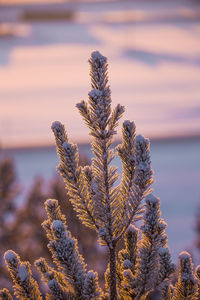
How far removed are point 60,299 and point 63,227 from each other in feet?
1.76

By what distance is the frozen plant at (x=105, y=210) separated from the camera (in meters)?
2.13

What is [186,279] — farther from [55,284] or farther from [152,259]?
[55,284]

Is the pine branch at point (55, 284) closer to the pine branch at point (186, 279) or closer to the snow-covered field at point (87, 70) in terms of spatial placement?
the pine branch at point (186, 279)

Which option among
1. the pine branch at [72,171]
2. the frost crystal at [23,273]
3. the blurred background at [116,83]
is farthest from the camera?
the blurred background at [116,83]

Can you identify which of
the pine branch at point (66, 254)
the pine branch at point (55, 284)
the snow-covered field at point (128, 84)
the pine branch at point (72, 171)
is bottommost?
the pine branch at point (55, 284)

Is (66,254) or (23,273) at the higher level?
(66,254)

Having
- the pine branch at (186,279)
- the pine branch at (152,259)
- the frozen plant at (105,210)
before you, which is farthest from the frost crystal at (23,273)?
the pine branch at (186,279)

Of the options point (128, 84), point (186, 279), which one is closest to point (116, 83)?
point (128, 84)

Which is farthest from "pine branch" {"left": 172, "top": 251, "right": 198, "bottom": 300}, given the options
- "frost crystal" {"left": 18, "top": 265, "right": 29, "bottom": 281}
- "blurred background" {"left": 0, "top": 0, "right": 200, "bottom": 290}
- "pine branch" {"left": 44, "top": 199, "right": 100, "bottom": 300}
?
"blurred background" {"left": 0, "top": 0, "right": 200, "bottom": 290}

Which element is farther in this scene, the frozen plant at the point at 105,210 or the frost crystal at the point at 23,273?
the frost crystal at the point at 23,273

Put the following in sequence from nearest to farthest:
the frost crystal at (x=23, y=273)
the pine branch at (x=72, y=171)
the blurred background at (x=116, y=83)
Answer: the pine branch at (x=72, y=171) → the frost crystal at (x=23, y=273) → the blurred background at (x=116, y=83)

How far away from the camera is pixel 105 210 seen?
7.41 ft

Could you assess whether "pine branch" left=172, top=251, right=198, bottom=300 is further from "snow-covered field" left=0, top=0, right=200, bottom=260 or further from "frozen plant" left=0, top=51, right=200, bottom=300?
"snow-covered field" left=0, top=0, right=200, bottom=260

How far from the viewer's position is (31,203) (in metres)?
13.0
